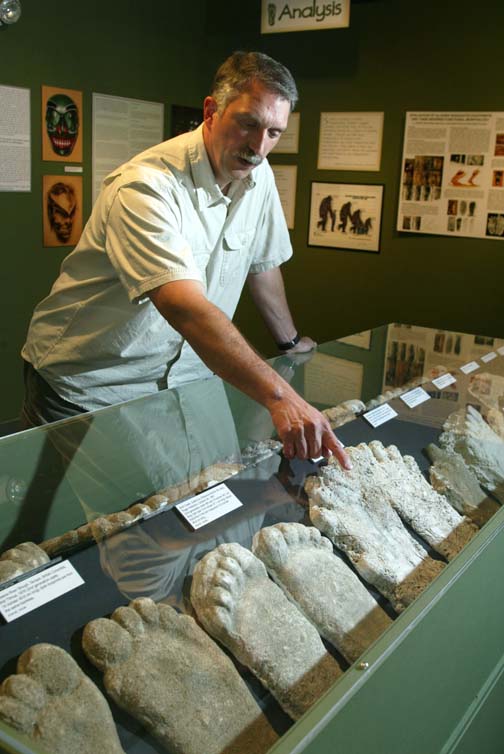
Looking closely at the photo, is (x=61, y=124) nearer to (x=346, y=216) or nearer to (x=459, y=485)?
(x=346, y=216)

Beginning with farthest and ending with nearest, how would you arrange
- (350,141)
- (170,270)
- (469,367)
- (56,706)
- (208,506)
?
(350,141), (469,367), (170,270), (208,506), (56,706)

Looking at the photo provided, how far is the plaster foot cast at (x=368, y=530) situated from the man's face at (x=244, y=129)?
87 centimetres

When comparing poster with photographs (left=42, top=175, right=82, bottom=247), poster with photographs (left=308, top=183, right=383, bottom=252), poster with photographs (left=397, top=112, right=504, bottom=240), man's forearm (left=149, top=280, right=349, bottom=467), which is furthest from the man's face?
poster with photographs (left=308, top=183, right=383, bottom=252)

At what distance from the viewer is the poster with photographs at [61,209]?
409cm

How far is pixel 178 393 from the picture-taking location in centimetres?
198

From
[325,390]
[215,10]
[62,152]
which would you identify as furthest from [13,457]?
[215,10]

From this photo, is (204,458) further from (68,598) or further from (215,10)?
(215,10)

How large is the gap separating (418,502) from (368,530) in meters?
0.25

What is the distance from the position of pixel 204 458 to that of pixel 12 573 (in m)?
0.58

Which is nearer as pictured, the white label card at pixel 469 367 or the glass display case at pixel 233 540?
the glass display case at pixel 233 540

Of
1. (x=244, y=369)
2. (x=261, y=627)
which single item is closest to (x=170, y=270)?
(x=244, y=369)

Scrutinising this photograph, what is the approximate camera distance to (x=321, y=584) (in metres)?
1.42

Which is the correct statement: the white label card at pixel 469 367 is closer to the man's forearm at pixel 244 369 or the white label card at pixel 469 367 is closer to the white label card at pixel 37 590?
the man's forearm at pixel 244 369

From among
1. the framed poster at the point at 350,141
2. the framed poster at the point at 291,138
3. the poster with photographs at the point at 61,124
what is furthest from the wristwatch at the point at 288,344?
the framed poster at the point at 291,138
